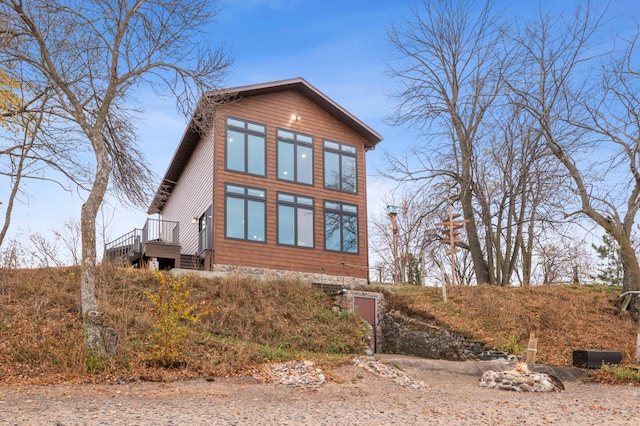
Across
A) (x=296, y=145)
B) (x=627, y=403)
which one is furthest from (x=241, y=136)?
(x=627, y=403)

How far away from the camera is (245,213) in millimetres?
18109

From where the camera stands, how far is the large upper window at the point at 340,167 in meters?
20.0

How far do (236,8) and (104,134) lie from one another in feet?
13.8

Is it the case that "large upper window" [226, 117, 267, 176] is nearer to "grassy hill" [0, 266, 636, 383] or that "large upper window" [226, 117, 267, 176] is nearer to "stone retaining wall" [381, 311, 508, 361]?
"grassy hill" [0, 266, 636, 383]

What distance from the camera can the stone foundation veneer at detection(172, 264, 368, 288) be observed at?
1644 centimetres

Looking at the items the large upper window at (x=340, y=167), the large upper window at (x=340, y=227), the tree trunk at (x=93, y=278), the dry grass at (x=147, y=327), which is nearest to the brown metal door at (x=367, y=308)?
the dry grass at (x=147, y=327)

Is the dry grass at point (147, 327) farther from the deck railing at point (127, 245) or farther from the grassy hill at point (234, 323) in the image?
the deck railing at point (127, 245)

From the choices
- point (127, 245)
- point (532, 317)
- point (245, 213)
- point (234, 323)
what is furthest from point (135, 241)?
point (532, 317)

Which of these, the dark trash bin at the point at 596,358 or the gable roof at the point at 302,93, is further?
the gable roof at the point at 302,93

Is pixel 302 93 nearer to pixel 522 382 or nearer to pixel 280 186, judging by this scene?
pixel 280 186

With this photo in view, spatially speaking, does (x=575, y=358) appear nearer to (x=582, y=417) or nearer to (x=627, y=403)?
(x=627, y=403)

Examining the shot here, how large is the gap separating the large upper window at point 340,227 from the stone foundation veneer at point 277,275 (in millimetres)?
1035

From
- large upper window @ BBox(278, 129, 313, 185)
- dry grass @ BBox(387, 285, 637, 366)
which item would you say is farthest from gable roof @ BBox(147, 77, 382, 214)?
dry grass @ BBox(387, 285, 637, 366)

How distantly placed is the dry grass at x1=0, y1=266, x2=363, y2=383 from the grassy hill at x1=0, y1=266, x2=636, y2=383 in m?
0.02
